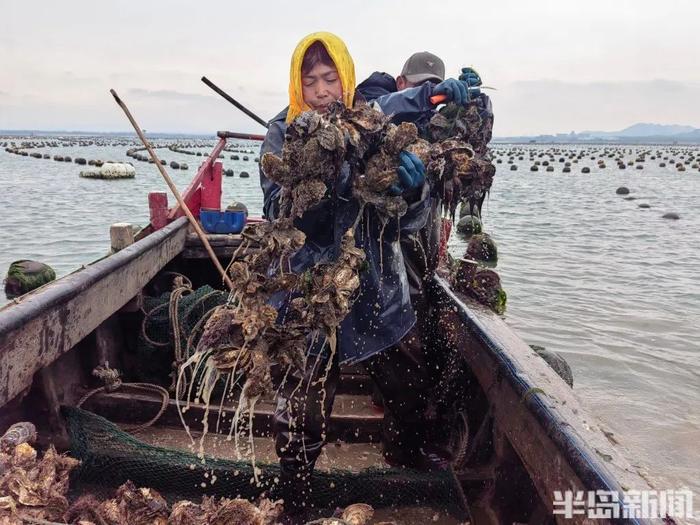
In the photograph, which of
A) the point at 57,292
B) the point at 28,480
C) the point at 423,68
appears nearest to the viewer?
the point at 28,480

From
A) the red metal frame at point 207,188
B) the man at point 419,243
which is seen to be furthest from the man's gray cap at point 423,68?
the red metal frame at point 207,188

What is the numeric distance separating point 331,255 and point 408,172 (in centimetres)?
58

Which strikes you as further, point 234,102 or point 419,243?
point 234,102

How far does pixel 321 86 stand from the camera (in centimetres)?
270

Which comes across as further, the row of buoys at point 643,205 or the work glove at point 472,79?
the row of buoys at point 643,205

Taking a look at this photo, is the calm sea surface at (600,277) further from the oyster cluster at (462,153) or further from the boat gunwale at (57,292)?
the boat gunwale at (57,292)

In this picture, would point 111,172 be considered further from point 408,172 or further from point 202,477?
point 408,172

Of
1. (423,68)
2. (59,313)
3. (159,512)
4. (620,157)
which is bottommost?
(159,512)

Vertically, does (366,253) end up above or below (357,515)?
above

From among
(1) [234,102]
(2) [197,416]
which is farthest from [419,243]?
(1) [234,102]

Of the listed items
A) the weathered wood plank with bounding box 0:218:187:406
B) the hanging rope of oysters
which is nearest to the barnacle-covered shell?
the hanging rope of oysters

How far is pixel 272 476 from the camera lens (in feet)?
10.6

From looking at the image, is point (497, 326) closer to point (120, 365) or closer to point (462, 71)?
point (462, 71)

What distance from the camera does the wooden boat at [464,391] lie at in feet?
7.60
